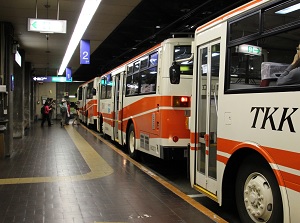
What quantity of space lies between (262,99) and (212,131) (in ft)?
5.10

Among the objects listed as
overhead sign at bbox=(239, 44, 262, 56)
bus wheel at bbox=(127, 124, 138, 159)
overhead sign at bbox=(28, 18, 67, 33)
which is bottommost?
bus wheel at bbox=(127, 124, 138, 159)

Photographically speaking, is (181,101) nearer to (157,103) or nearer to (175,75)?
(157,103)

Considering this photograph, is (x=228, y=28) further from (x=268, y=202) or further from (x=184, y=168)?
(x=184, y=168)

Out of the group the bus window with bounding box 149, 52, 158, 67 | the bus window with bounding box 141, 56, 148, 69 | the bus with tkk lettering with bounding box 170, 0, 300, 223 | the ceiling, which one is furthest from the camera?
the ceiling

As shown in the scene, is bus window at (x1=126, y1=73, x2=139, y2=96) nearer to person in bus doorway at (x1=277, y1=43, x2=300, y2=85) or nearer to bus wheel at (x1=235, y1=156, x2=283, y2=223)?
bus wheel at (x1=235, y1=156, x2=283, y2=223)

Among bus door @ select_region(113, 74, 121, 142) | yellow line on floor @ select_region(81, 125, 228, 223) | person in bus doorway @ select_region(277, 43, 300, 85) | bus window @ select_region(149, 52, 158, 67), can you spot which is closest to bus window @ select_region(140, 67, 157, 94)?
bus window @ select_region(149, 52, 158, 67)

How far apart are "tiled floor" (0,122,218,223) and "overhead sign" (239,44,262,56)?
247cm

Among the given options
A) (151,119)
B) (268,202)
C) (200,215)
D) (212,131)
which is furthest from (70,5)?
(268,202)

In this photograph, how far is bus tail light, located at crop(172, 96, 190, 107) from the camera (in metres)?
7.59

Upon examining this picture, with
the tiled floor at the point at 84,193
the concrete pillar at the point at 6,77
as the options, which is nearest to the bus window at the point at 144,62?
the tiled floor at the point at 84,193

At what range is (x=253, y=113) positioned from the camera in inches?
163

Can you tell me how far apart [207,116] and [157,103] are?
8.56 ft

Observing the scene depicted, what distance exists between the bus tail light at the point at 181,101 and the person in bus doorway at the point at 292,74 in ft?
12.5

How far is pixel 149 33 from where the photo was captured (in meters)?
16.6
